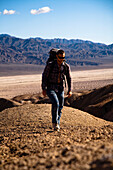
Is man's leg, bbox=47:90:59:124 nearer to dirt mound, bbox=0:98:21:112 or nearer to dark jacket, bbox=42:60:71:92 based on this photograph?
dark jacket, bbox=42:60:71:92

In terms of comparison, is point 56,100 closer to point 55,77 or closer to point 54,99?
point 54,99

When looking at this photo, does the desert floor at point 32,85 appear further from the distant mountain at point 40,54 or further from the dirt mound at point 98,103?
the distant mountain at point 40,54

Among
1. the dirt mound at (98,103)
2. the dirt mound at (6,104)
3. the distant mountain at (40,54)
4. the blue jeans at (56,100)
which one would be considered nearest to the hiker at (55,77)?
the blue jeans at (56,100)

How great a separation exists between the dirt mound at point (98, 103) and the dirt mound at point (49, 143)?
2588 millimetres

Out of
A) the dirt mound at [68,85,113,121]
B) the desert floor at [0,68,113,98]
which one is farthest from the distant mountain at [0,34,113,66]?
the dirt mound at [68,85,113,121]

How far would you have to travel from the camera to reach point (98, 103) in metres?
10.2

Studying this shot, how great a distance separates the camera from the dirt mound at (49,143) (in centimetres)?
217

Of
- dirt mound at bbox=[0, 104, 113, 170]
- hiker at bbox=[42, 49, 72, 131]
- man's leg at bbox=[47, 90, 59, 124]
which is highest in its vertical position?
hiker at bbox=[42, 49, 72, 131]

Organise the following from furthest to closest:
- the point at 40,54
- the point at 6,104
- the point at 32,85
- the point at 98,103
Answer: the point at 40,54, the point at 32,85, the point at 6,104, the point at 98,103

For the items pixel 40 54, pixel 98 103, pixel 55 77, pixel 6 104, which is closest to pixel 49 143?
pixel 55 77

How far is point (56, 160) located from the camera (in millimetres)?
2270

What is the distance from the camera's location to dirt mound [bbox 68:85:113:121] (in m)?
9.09

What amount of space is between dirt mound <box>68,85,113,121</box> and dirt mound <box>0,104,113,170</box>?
259 centimetres

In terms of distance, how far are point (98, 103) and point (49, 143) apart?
6.72 meters
